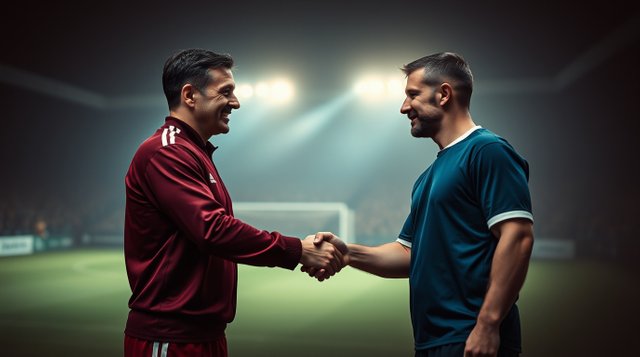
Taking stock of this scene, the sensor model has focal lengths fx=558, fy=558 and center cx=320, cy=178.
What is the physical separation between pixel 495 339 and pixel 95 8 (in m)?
13.0

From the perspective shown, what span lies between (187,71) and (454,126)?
113 cm

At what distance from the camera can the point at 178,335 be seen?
215 cm

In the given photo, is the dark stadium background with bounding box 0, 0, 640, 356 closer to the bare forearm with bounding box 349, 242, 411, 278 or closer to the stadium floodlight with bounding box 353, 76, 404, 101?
the stadium floodlight with bounding box 353, 76, 404, 101

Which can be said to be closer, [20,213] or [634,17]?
[634,17]

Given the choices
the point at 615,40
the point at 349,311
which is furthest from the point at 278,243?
the point at 615,40

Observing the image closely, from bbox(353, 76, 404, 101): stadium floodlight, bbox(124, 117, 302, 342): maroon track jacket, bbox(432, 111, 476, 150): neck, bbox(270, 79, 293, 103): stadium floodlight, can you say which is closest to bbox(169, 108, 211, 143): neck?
bbox(124, 117, 302, 342): maroon track jacket

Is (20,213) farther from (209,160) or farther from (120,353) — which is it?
(209,160)

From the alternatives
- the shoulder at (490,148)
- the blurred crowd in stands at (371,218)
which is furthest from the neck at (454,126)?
the blurred crowd in stands at (371,218)

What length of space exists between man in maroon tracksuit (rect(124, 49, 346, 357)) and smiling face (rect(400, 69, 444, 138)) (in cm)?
70

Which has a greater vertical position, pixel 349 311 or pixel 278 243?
pixel 278 243

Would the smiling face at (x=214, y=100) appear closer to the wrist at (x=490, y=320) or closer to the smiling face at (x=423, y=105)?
the smiling face at (x=423, y=105)

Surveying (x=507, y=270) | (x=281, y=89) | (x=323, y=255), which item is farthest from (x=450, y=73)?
(x=281, y=89)

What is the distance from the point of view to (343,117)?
23922 mm

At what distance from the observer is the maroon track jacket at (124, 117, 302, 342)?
2.09m
